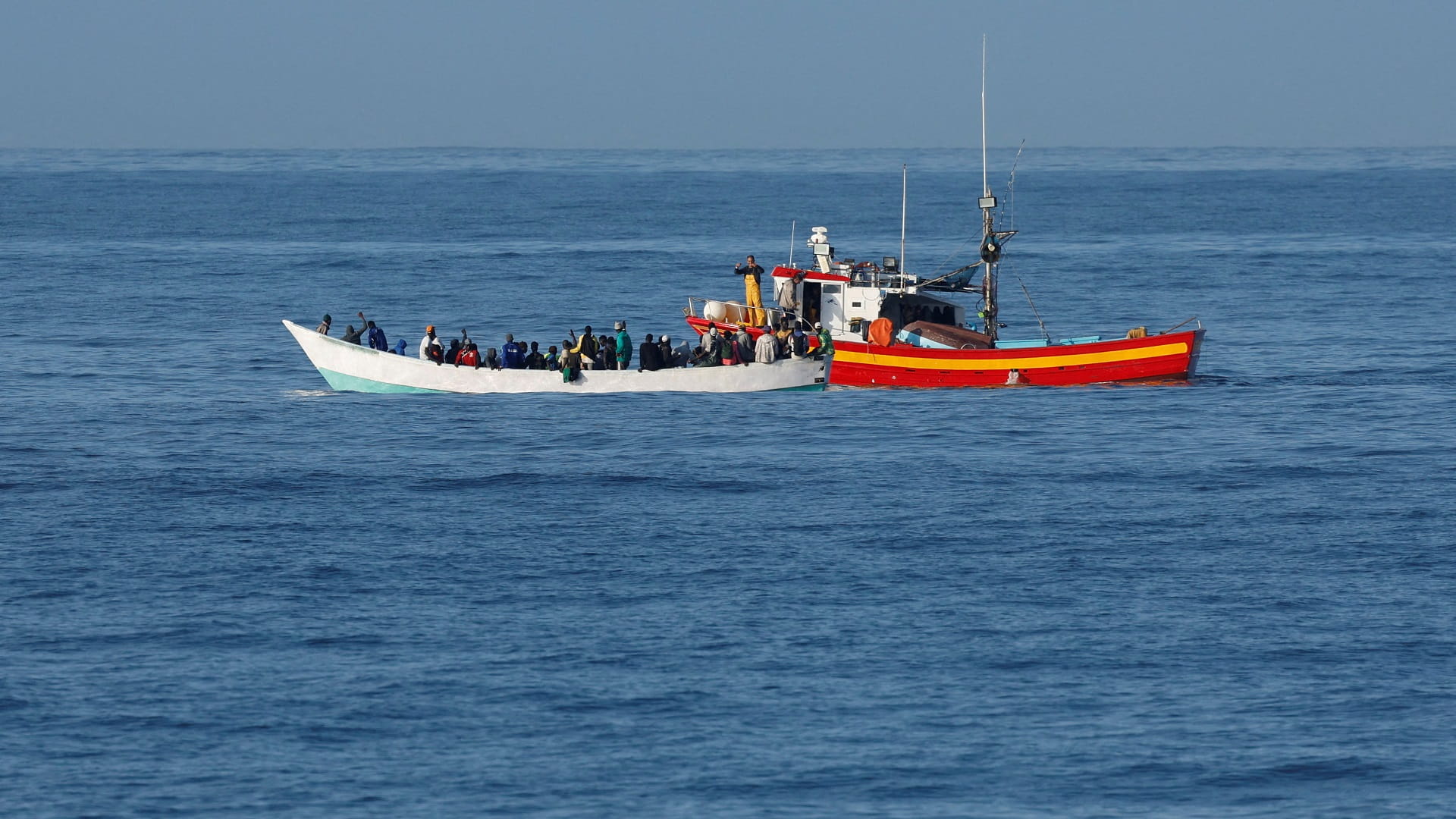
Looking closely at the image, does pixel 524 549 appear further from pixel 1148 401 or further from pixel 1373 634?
pixel 1148 401

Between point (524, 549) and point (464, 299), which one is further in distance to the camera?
point (464, 299)

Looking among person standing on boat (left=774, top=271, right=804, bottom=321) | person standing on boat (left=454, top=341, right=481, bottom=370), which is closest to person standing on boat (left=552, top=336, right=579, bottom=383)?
person standing on boat (left=454, top=341, right=481, bottom=370)

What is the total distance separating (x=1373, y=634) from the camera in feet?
90.7

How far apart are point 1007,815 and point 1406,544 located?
1474 cm

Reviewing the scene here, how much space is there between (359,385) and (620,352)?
7498mm

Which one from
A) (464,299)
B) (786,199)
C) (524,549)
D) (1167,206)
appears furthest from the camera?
(786,199)

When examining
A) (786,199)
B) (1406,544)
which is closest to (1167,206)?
(786,199)

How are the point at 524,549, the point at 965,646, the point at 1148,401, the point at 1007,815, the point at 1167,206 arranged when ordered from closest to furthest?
the point at 1007,815 < the point at 965,646 < the point at 524,549 < the point at 1148,401 < the point at 1167,206

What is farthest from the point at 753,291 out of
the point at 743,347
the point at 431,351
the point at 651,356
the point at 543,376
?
the point at 431,351

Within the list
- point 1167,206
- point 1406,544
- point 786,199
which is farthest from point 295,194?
point 1406,544

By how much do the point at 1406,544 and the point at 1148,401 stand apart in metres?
15.7

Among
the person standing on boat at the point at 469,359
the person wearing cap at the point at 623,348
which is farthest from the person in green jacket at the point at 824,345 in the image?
the person standing on boat at the point at 469,359

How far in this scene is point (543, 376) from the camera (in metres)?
48.2

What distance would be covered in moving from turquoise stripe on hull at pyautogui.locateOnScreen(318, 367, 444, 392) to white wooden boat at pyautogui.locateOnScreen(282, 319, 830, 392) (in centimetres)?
3
